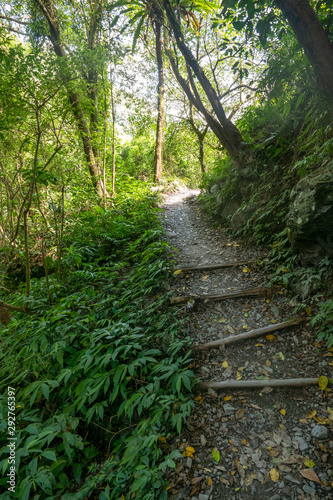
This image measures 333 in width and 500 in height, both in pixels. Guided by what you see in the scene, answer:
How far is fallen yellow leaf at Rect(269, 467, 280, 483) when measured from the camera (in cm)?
186

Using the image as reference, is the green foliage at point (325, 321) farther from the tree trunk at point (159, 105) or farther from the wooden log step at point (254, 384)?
the tree trunk at point (159, 105)

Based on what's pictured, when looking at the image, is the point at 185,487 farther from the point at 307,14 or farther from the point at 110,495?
the point at 307,14

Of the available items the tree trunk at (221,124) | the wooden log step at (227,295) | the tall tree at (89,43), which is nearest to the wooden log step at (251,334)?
the wooden log step at (227,295)

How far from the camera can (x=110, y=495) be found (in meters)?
2.00

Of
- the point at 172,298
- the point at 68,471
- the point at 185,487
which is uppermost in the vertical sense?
the point at 172,298

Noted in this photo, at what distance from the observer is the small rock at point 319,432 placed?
2046 mm

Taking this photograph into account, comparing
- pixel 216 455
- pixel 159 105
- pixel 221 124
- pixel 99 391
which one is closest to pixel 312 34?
pixel 221 124

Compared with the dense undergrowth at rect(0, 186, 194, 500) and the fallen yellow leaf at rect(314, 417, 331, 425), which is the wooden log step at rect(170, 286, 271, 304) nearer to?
the dense undergrowth at rect(0, 186, 194, 500)

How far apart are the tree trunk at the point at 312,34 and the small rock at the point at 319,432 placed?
3.67 metres

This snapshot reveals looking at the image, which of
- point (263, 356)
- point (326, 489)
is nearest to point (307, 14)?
point (263, 356)

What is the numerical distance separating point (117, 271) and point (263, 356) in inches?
127

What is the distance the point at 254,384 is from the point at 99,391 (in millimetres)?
1743

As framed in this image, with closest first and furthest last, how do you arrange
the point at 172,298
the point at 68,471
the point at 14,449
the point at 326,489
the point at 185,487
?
the point at 326,489
the point at 185,487
the point at 14,449
the point at 68,471
the point at 172,298

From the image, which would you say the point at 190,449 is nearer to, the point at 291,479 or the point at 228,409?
the point at 228,409
